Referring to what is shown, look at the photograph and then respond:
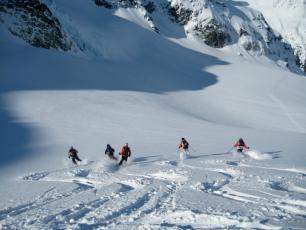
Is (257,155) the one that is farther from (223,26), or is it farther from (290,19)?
(290,19)

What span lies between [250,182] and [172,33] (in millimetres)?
72577

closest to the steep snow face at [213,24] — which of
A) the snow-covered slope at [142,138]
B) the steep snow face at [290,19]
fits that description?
the steep snow face at [290,19]

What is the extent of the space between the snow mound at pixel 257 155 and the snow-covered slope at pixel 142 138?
5 cm

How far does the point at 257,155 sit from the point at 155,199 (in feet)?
27.6

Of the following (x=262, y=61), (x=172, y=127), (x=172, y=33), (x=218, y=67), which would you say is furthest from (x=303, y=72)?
(x=172, y=127)

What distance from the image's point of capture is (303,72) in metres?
101

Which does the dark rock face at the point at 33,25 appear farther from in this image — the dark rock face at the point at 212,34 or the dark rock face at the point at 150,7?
the dark rock face at the point at 212,34

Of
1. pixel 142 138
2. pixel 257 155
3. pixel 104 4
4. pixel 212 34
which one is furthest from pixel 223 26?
pixel 257 155

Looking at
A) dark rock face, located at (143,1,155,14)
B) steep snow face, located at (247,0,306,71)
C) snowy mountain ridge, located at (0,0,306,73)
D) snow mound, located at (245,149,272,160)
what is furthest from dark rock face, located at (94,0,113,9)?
snow mound, located at (245,149,272,160)

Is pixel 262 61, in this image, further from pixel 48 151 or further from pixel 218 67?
pixel 48 151

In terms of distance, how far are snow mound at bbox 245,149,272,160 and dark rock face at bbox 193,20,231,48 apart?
226 ft

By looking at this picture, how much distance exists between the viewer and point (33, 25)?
46.4 metres

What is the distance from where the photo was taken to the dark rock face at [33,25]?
148ft

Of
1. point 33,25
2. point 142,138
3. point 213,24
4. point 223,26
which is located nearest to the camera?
point 142,138
